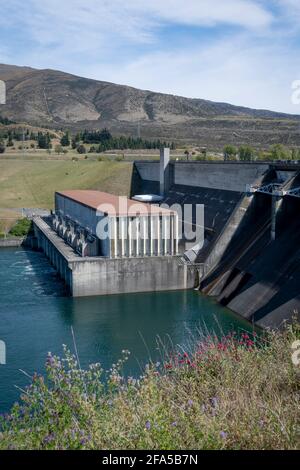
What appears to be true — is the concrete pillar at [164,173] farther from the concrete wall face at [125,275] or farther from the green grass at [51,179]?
the concrete wall face at [125,275]

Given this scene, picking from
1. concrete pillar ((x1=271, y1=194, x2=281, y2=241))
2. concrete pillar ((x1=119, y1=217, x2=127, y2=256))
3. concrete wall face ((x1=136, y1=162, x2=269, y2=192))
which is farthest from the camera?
concrete wall face ((x1=136, y1=162, x2=269, y2=192))

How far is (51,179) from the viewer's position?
57219 millimetres

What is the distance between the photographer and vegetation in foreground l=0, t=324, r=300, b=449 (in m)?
5.61

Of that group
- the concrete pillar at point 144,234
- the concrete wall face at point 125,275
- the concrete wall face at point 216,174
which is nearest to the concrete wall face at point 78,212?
the concrete pillar at point 144,234

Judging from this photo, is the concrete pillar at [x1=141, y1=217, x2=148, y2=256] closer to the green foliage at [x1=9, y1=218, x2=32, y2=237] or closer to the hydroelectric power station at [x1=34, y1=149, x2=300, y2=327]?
the hydroelectric power station at [x1=34, y1=149, x2=300, y2=327]

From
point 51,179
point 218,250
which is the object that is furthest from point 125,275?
point 51,179

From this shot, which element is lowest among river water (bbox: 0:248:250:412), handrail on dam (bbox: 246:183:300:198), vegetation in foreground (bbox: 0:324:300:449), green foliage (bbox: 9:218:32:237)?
river water (bbox: 0:248:250:412)

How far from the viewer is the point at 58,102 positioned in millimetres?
181625

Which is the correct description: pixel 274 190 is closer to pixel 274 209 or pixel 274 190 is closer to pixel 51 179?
pixel 274 209

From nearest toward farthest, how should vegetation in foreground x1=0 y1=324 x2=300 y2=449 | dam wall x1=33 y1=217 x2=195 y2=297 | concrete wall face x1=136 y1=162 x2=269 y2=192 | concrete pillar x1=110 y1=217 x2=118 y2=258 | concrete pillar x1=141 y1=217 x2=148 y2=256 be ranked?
vegetation in foreground x1=0 y1=324 x2=300 y2=449
dam wall x1=33 y1=217 x2=195 y2=297
concrete pillar x1=110 y1=217 x2=118 y2=258
concrete pillar x1=141 y1=217 x2=148 y2=256
concrete wall face x1=136 y1=162 x2=269 y2=192

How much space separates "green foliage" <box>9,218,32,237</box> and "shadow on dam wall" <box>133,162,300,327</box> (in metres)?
13.1

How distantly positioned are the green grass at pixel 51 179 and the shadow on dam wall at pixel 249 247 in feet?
49.9

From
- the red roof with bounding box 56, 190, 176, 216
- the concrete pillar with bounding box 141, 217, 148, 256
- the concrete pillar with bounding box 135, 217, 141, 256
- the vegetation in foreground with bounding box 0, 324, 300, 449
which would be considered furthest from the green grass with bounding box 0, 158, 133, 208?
the vegetation in foreground with bounding box 0, 324, 300, 449

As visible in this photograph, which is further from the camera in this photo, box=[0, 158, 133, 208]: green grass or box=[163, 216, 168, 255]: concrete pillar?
box=[0, 158, 133, 208]: green grass
